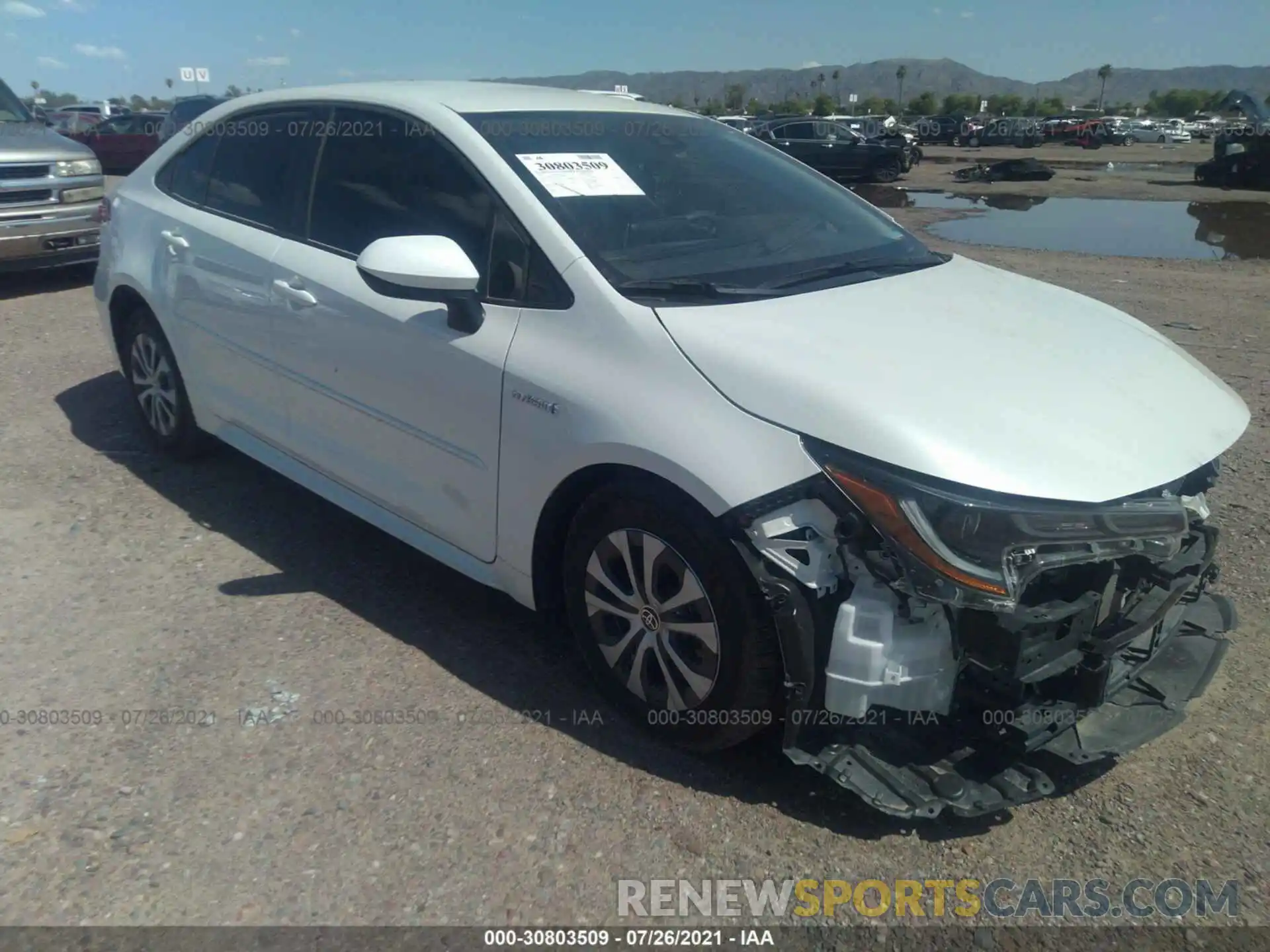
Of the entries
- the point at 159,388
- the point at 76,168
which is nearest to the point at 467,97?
the point at 159,388

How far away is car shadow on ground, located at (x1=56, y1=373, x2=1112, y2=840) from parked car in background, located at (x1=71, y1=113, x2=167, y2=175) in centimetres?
2202

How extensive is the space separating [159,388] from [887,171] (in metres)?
24.0

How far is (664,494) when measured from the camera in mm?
2602

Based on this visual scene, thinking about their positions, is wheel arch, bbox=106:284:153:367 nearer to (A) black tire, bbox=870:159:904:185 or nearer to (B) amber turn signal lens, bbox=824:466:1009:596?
(B) amber turn signal lens, bbox=824:466:1009:596

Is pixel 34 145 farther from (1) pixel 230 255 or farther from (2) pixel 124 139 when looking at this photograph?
(2) pixel 124 139

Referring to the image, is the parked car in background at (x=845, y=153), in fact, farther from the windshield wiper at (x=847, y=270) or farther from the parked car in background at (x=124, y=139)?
the windshield wiper at (x=847, y=270)

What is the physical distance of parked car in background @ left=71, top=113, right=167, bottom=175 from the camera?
79.6 feet

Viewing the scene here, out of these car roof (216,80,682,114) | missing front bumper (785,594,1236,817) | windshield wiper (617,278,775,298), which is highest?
car roof (216,80,682,114)

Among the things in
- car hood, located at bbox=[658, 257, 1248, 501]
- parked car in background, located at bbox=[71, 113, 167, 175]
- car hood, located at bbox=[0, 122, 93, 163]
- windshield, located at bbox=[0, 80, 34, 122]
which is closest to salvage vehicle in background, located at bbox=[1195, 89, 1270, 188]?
car hood, located at bbox=[0, 122, 93, 163]

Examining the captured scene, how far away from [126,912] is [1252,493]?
15.5ft

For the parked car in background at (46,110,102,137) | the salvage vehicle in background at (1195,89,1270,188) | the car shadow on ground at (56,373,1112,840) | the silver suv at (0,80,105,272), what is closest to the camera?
the car shadow on ground at (56,373,1112,840)

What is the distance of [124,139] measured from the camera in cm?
2423

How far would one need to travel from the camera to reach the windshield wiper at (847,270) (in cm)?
305

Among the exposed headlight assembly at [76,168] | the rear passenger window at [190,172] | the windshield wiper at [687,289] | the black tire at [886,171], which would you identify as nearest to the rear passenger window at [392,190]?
the windshield wiper at [687,289]
